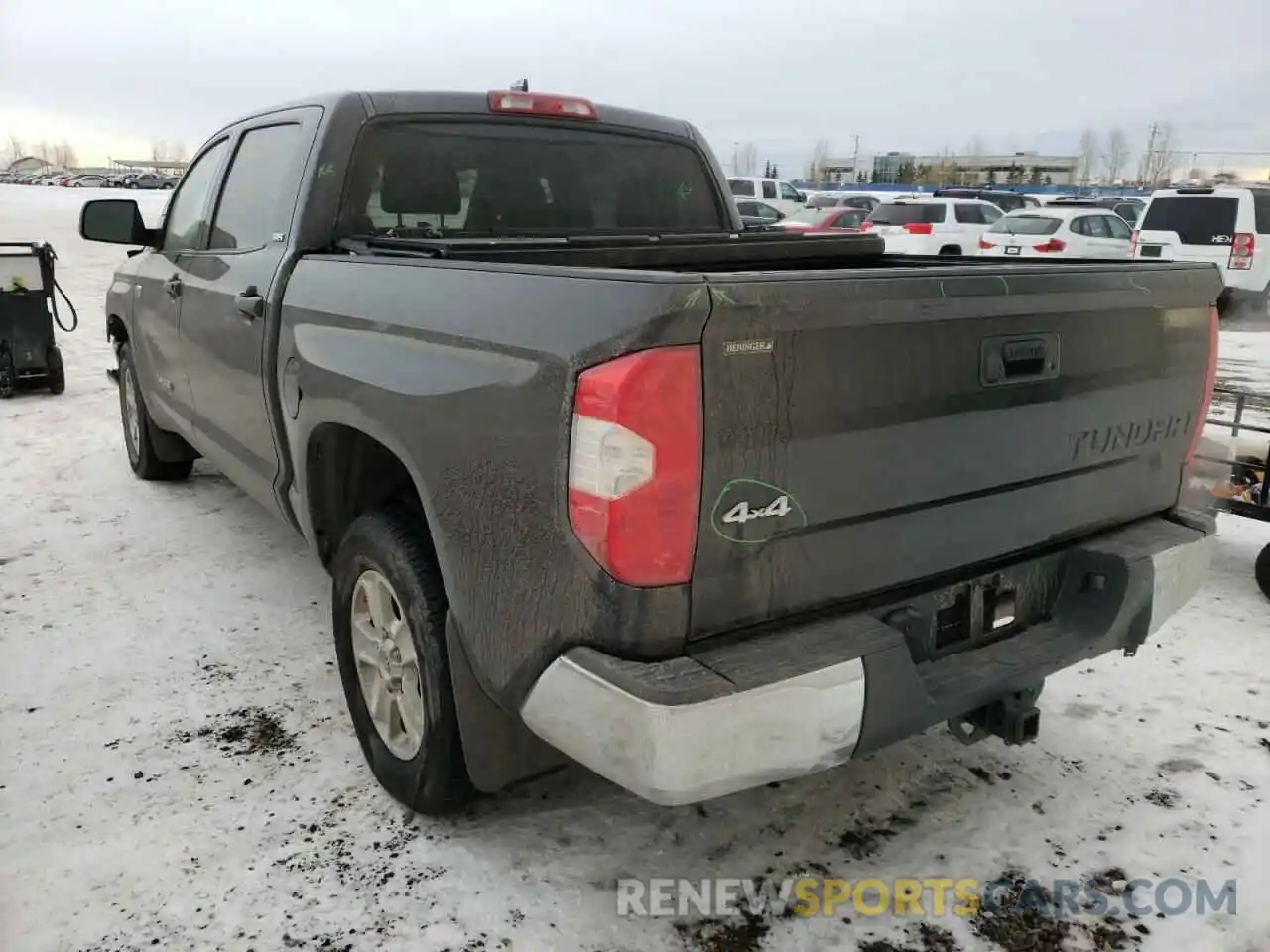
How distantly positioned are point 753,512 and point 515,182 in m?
2.30

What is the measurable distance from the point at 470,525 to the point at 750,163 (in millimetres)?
133690

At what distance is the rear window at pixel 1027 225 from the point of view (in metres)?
16.7

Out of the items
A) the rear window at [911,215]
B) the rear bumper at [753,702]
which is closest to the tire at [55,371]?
the rear bumper at [753,702]

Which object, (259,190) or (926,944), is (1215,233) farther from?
(926,944)

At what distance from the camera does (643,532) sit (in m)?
1.88

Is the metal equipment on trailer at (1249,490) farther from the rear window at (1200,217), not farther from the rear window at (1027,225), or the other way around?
the rear window at (1027,225)

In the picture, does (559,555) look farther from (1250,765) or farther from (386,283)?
(1250,765)

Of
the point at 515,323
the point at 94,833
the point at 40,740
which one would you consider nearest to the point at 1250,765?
the point at 515,323

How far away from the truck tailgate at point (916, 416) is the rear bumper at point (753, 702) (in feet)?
0.35

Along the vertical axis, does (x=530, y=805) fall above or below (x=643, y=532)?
below

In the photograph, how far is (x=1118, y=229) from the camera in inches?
692

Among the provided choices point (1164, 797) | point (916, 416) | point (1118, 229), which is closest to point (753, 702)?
point (916, 416)

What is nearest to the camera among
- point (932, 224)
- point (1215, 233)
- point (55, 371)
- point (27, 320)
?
point (27, 320)

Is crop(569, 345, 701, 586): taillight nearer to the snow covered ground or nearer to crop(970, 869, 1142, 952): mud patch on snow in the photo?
the snow covered ground
